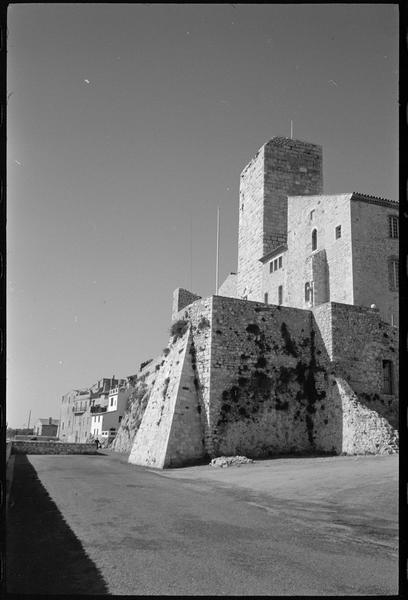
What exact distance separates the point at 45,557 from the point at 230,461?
1451cm

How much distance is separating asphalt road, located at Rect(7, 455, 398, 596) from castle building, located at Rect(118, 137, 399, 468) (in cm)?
732

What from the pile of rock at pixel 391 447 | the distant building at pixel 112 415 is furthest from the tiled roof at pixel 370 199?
the distant building at pixel 112 415

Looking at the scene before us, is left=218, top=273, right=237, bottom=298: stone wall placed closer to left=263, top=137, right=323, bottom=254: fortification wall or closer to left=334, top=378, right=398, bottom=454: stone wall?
left=263, top=137, right=323, bottom=254: fortification wall

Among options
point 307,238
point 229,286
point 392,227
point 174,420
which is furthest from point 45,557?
point 229,286

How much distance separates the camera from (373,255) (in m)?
27.2

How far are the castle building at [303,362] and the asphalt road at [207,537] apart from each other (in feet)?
24.0

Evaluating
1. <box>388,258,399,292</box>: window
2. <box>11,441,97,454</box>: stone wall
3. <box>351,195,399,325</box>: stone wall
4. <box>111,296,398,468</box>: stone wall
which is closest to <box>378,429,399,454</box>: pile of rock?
<box>111,296,398,468</box>: stone wall

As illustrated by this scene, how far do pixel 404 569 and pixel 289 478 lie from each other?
44.3 feet

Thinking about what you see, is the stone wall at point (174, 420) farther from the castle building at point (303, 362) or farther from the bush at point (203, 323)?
the bush at point (203, 323)

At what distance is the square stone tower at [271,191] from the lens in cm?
3684

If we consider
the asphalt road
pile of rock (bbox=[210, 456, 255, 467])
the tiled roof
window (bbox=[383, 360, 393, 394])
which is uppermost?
the tiled roof

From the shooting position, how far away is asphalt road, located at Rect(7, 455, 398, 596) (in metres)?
5.27

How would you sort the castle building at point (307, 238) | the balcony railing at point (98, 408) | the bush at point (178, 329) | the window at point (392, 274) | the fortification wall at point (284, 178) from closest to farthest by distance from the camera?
the bush at point (178, 329) < the castle building at point (307, 238) < the window at point (392, 274) < the fortification wall at point (284, 178) < the balcony railing at point (98, 408)

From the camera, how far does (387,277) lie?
27219 millimetres
